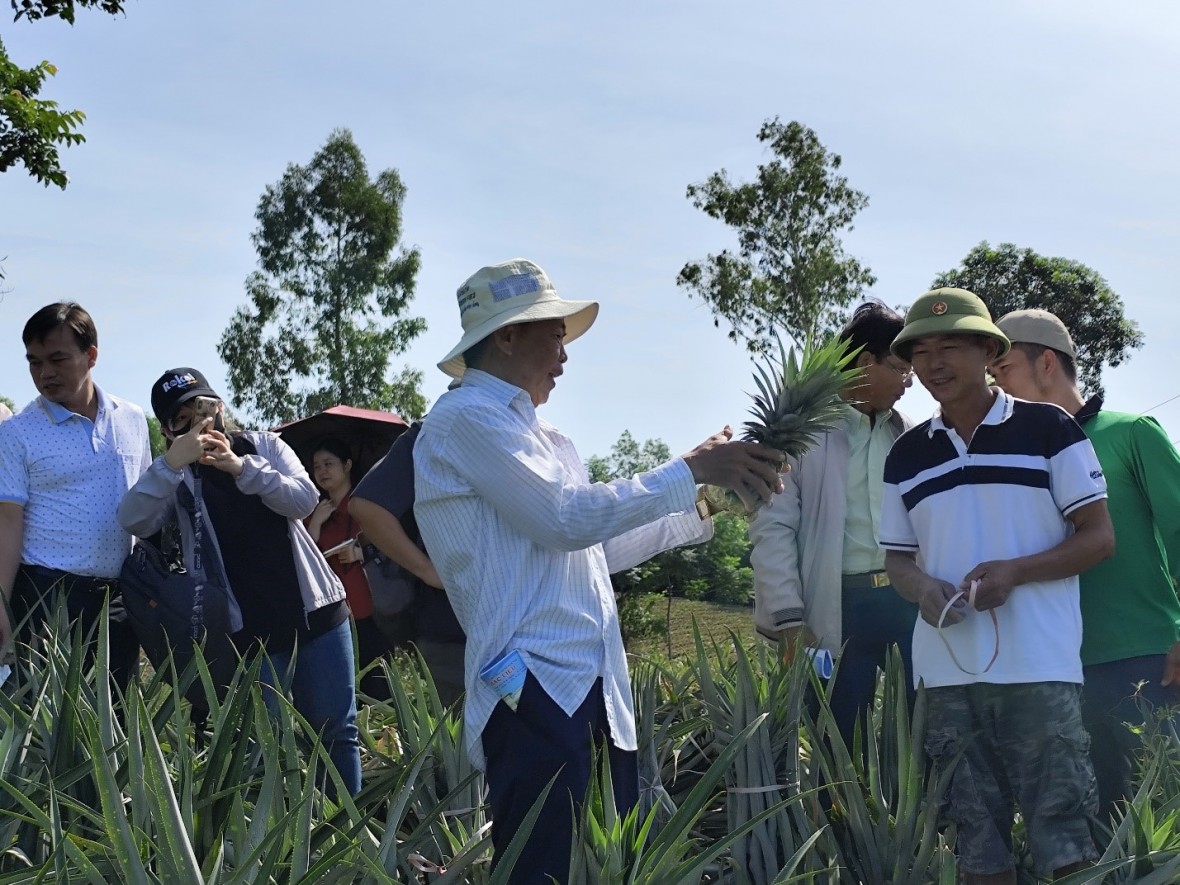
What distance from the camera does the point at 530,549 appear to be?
277cm

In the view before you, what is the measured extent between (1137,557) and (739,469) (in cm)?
170

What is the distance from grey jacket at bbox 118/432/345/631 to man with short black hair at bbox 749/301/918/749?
4.70 ft

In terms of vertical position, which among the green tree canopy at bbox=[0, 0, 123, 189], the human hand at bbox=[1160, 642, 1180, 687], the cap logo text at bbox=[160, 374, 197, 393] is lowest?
the human hand at bbox=[1160, 642, 1180, 687]

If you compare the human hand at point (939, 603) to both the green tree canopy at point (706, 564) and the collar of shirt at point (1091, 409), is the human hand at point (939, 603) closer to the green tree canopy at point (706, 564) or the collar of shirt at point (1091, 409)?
the collar of shirt at point (1091, 409)

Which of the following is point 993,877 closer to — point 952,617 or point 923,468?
point 952,617

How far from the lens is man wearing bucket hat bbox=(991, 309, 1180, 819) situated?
146 inches

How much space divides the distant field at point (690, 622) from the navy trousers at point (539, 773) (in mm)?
9321

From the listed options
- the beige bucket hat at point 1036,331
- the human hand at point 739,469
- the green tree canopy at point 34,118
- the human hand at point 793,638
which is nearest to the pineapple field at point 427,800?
the human hand at point 793,638

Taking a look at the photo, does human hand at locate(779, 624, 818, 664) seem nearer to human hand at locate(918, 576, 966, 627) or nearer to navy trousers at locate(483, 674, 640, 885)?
human hand at locate(918, 576, 966, 627)

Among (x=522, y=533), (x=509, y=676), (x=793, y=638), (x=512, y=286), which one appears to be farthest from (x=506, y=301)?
(x=793, y=638)

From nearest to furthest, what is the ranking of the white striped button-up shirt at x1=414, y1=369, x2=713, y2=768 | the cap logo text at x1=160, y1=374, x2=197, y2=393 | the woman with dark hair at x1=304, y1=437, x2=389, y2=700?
the white striped button-up shirt at x1=414, y1=369, x2=713, y2=768, the cap logo text at x1=160, y1=374, x2=197, y2=393, the woman with dark hair at x1=304, y1=437, x2=389, y2=700

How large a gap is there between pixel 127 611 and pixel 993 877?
2.74 meters

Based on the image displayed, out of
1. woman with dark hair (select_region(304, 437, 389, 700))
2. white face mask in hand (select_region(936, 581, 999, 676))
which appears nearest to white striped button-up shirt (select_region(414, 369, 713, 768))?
white face mask in hand (select_region(936, 581, 999, 676))

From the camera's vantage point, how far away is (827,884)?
3074mm
